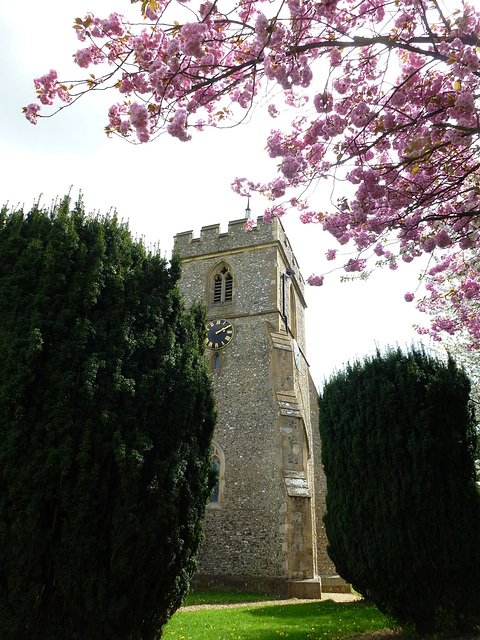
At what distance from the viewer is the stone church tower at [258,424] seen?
12.2m

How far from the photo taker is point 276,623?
299 inches

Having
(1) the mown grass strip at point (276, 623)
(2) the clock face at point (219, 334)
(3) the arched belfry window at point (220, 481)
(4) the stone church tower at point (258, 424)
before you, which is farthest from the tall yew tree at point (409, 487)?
(2) the clock face at point (219, 334)

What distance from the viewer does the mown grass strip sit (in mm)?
6465

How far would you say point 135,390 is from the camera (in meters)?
5.30

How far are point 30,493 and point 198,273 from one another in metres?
14.1

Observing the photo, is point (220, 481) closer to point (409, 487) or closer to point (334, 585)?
point (334, 585)

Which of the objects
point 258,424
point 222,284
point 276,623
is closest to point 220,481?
point 258,424

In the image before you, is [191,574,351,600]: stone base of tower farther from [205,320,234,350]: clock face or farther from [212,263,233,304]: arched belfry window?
[212,263,233,304]: arched belfry window

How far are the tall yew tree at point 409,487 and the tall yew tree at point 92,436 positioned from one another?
258cm

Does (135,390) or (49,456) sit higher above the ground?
(135,390)

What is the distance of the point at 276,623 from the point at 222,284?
11.7m

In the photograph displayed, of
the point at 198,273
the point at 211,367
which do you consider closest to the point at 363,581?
the point at 211,367

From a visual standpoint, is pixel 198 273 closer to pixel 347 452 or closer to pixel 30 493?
pixel 347 452

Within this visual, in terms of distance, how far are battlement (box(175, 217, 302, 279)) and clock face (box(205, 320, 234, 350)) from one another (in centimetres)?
319
